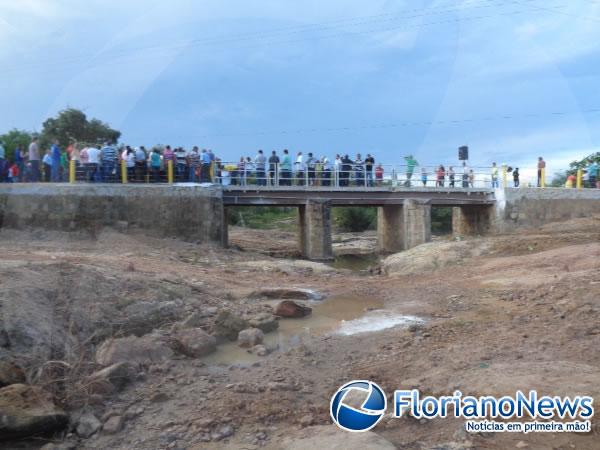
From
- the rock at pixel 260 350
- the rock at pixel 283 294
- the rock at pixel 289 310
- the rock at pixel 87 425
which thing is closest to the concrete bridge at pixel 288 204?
the rock at pixel 283 294

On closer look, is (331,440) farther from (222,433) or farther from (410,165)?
(410,165)

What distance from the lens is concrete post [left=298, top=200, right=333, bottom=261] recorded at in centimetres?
1894

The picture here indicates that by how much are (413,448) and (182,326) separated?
3635mm

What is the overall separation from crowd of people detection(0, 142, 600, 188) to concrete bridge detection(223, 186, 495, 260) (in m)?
0.42

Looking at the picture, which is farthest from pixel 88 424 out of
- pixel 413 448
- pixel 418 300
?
pixel 418 300

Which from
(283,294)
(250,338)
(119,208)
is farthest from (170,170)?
(250,338)

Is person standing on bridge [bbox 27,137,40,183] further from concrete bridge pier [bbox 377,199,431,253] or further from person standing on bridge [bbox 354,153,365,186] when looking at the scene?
concrete bridge pier [bbox 377,199,431,253]

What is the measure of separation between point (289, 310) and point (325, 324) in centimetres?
61

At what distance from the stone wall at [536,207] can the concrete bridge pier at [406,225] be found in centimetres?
298

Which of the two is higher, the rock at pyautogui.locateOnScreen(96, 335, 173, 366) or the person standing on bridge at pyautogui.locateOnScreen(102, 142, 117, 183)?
the person standing on bridge at pyautogui.locateOnScreen(102, 142, 117, 183)

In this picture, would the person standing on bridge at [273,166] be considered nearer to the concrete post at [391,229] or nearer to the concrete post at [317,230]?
the concrete post at [317,230]

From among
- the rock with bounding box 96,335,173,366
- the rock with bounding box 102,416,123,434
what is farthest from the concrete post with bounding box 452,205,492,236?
the rock with bounding box 102,416,123,434

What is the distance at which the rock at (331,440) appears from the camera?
3.45m

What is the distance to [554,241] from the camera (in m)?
15.0
